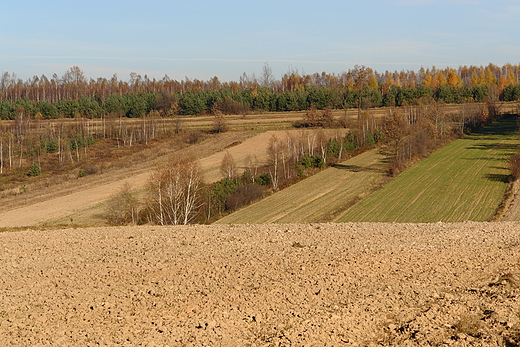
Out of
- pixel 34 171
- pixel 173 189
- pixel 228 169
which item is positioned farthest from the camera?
pixel 34 171

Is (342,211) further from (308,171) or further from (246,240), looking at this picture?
(246,240)

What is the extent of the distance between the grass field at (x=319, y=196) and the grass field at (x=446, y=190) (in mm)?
2101

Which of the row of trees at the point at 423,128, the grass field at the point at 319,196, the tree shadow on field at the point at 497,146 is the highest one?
the row of trees at the point at 423,128

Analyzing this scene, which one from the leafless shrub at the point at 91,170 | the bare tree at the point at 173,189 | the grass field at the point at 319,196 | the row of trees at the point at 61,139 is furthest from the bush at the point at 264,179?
the row of trees at the point at 61,139

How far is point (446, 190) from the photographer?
5166cm

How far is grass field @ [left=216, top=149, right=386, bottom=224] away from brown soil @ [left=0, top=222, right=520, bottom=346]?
2523cm

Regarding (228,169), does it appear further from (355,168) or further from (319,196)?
(355,168)

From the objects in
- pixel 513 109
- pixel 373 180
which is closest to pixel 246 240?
pixel 373 180

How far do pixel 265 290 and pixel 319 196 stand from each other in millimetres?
39375

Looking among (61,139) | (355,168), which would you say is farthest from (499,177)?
(61,139)

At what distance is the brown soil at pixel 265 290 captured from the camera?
10.2m

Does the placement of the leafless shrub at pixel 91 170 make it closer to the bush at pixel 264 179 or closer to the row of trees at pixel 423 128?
the bush at pixel 264 179

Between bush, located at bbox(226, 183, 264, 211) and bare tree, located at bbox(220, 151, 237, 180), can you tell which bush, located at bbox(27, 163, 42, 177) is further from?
bush, located at bbox(226, 183, 264, 211)

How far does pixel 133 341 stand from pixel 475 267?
10030 mm
